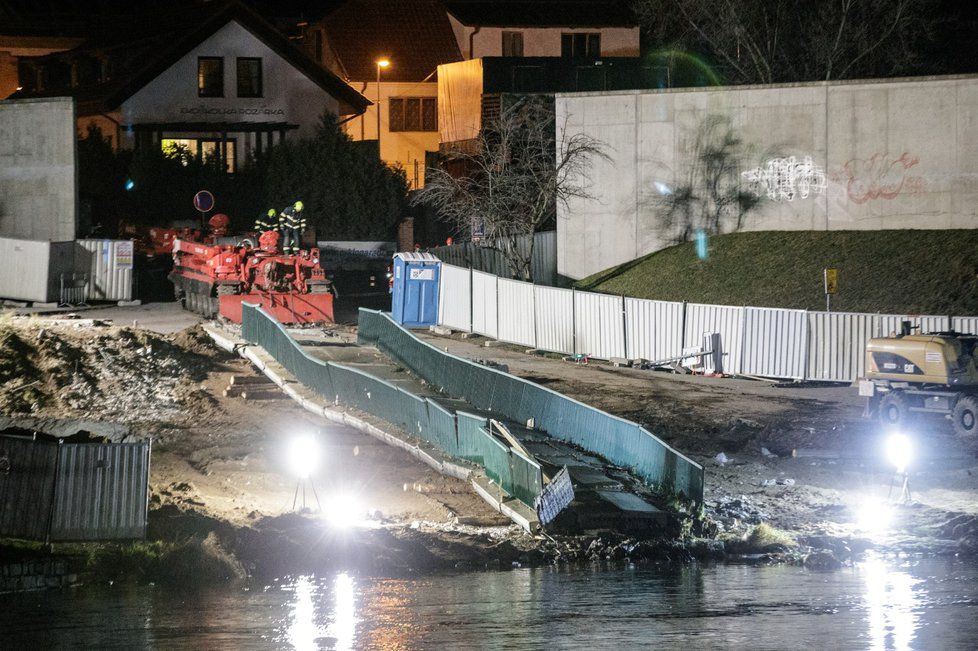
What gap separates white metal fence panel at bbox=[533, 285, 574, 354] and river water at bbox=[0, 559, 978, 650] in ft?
53.3

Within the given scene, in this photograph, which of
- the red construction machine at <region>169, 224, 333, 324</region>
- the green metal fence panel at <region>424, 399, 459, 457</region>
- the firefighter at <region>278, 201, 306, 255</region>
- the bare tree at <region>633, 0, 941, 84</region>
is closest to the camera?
the green metal fence panel at <region>424, 399, 459, 457</region>

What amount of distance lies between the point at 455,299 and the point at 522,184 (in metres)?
8.18

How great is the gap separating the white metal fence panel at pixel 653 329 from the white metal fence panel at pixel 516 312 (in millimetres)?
3192

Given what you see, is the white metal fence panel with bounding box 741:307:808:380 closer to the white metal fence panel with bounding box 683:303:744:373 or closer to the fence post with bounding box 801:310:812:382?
the fence post with bounding box 801:310:812:382

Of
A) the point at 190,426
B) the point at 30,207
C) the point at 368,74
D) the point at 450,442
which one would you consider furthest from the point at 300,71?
the point at 450,442

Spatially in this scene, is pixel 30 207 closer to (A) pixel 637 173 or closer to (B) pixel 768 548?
(A) pixel 637 173

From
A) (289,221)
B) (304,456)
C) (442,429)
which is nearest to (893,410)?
(442,429)

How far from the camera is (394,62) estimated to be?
67.3 metres

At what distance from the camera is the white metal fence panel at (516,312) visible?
3156cm

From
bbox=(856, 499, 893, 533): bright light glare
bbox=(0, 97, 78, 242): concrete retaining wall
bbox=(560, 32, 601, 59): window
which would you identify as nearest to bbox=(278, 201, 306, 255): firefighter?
bbox=(0, 97, 78, 242): concrete retaining wall

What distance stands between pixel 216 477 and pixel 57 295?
21366 mm

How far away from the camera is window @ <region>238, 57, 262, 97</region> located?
2303 inches

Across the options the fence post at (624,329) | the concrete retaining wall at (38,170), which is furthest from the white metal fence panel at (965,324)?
the concrete retaining wall at (38,170)

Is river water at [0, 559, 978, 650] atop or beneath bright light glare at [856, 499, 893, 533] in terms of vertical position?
beneath
